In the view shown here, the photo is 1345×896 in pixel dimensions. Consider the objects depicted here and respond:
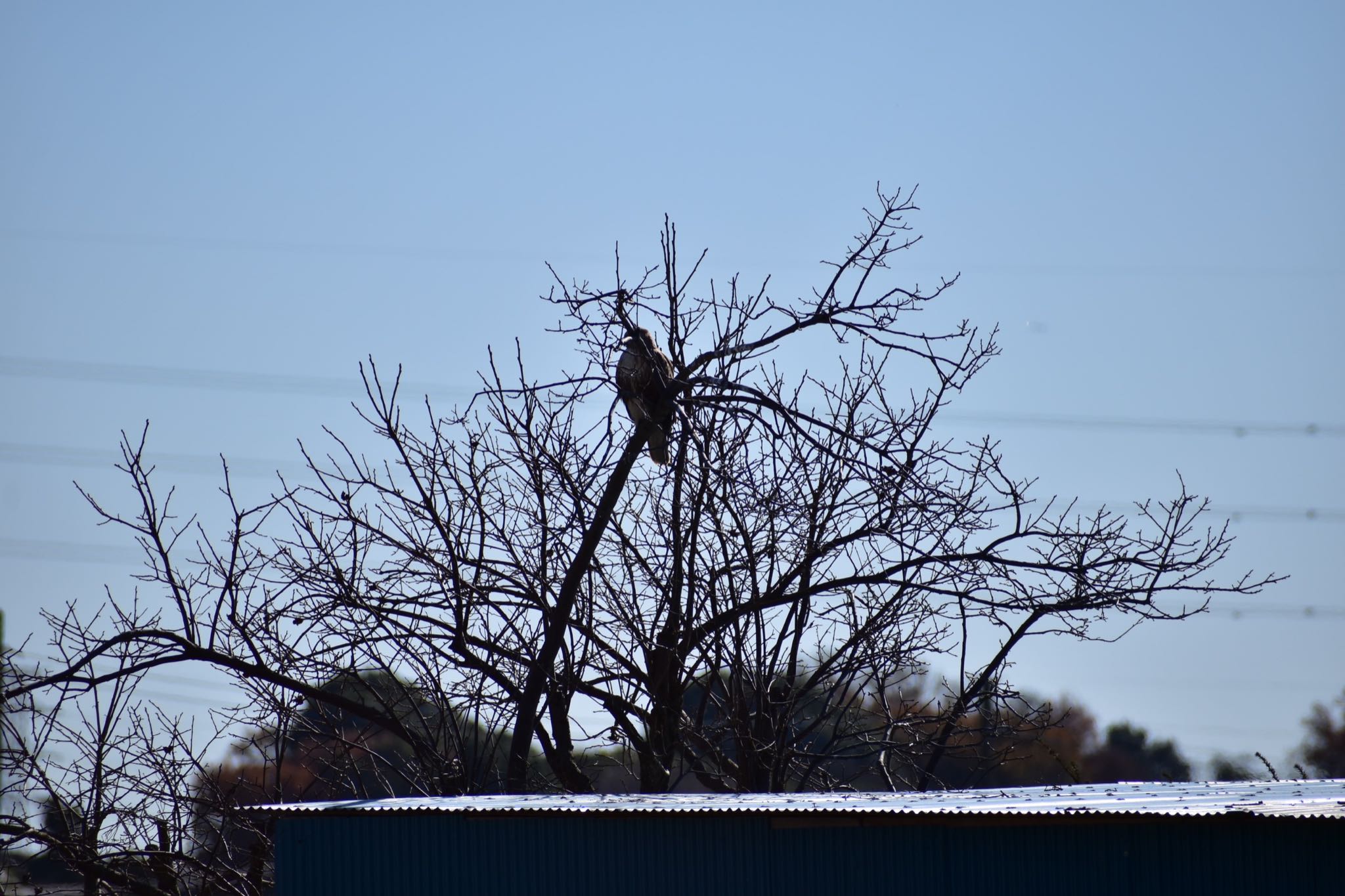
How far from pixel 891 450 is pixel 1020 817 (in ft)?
11.8

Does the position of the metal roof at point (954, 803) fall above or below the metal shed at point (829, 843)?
above

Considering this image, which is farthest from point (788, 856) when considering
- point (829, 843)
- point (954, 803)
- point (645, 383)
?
point (645, 383)

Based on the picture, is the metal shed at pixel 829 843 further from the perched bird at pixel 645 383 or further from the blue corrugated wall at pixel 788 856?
the perched bird at pixel 645 383

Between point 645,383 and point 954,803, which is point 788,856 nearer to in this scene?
point 954,803

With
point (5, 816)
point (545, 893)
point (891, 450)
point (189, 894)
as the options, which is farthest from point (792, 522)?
point (5, 816)

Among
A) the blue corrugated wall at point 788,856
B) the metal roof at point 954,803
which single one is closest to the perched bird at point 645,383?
the metal roof at point 954,803

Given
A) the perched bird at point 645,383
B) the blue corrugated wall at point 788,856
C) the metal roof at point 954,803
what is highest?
the perched bird at point 645,383

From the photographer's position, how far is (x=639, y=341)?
9141mm

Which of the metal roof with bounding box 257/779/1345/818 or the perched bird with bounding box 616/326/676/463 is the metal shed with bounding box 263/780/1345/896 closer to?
the metal roof with bounding box 257/779/1345/818

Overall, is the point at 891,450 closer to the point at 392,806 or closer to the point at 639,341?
the point at 639,341

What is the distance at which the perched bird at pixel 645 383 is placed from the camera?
9.12 meters

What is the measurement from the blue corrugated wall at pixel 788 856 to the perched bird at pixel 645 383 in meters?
3.14

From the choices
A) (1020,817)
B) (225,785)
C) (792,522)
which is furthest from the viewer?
(225,785)

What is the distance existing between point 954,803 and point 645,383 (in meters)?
3.64
